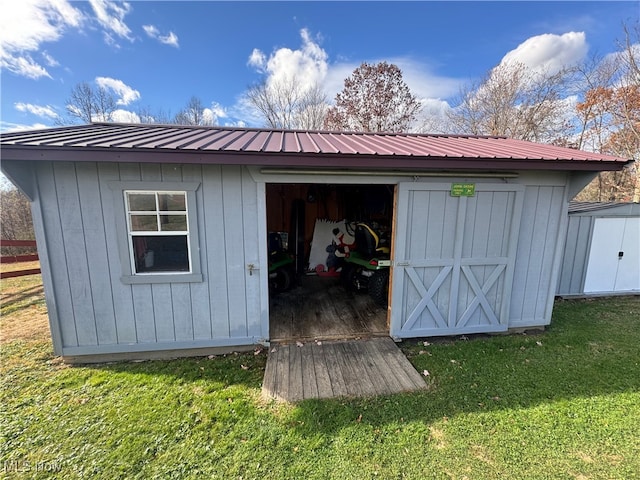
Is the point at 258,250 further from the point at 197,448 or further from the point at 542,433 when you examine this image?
the point at 542,433

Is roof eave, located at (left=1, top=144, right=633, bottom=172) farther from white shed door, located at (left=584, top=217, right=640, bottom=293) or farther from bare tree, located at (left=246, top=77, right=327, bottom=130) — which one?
bare tree, located at (left=246, top=77, right=327, bottom=130)

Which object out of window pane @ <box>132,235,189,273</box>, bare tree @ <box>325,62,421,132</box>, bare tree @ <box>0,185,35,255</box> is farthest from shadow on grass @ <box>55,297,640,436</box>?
bare tree @ <box>325,62,421,132</box>

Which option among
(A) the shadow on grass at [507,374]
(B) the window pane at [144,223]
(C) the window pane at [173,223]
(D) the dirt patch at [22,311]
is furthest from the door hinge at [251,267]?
(D) the dirt patch at [22,311]

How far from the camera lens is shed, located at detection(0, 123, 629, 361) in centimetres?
299

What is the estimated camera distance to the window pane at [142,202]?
3.11 meters

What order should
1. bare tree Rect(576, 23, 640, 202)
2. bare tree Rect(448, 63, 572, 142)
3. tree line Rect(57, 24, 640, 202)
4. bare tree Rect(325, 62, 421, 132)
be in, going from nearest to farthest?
bare tree Rect(576, 23, 640, 202) → tree line Rect(57, 24, 640, 202) → bare tree Rect(448, 63, 572, 142) → bare tree Rect(325, 62, 421, 132)

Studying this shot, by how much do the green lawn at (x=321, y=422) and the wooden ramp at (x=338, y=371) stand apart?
0.42ft

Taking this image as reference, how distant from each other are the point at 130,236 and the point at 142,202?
0.42 meters

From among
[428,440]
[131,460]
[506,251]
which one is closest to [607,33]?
[506,251]

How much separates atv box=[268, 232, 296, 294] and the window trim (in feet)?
6.47

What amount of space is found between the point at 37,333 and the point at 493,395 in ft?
19.2

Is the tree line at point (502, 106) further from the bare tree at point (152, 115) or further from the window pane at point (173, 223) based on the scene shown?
the window pane at point (173, 223)

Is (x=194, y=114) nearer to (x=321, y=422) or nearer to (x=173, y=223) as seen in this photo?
(x=173, y=223)

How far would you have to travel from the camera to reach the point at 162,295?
10.9 feet
